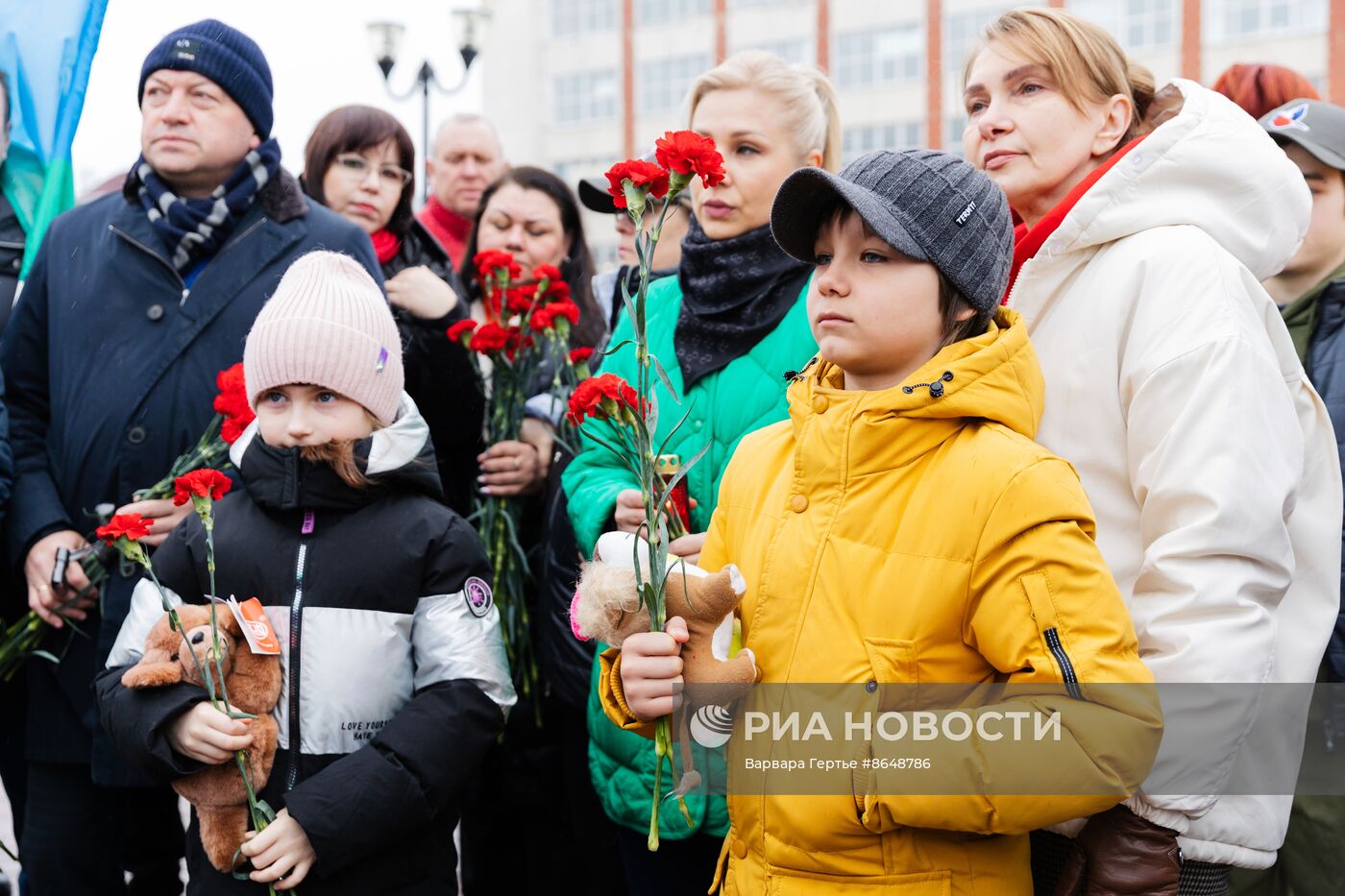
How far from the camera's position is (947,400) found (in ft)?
6.55

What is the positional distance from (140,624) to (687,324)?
1.35m

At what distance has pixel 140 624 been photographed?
2.84 metres

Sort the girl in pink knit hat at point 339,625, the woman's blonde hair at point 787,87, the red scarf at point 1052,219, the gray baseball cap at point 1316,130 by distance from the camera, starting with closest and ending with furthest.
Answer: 1. the red scarf at point 1052,219
2. the girl in pink knit hat at point 339,625
3. the woman's blonde hair at point 787,87
4. the gray baseball cap at point 1316,130

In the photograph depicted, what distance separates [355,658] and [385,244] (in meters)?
2.15

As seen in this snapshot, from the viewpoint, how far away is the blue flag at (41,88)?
12.4ft

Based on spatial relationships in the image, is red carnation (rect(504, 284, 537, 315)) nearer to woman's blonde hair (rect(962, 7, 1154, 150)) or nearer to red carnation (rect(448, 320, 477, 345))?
red carnation (rect(448, 320, 477, 345))

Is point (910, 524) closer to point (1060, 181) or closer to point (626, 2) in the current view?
point (1060, 181)

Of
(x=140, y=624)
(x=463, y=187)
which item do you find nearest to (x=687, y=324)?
(x=140, y=624)

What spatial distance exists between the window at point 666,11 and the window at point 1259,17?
1519cm

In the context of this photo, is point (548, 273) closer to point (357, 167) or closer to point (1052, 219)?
point (357, 167)

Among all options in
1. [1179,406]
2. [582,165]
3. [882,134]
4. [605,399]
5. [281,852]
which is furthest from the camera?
[582,165]

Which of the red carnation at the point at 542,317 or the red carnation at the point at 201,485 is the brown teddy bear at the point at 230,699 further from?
the red carnation at the point at 542,317

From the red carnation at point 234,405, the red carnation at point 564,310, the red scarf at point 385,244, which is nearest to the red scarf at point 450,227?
the red scarf at point 385,244

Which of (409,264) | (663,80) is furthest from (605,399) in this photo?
(663,80)
